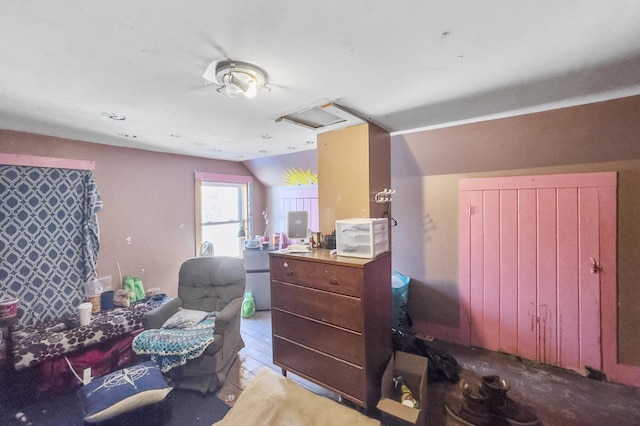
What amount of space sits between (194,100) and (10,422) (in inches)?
95.8

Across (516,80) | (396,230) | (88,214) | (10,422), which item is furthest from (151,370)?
(516,80)

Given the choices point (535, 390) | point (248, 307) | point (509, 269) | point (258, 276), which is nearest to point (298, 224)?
point (258, 276)

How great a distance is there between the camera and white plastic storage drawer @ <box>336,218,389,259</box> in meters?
1.75

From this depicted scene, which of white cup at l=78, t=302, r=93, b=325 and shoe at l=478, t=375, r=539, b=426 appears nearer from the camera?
shoe at l=478, t=375, r=539, b=426

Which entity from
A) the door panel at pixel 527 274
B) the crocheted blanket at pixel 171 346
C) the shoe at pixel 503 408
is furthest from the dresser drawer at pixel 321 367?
the door panel at pixel 527 274

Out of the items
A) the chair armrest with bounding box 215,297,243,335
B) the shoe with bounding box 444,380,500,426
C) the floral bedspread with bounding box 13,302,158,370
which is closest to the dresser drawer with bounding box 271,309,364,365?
the chair armrest with bounding box 215,297,243,335

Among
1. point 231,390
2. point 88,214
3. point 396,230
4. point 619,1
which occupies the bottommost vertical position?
point 231,390

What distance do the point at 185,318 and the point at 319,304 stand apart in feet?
4.11

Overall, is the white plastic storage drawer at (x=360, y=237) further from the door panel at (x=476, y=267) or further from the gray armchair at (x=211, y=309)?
the door panel at (x=476, y=267)

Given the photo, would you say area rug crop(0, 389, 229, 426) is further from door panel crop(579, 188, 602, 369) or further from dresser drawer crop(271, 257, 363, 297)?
door panel crop(579, 188, 602, 369)

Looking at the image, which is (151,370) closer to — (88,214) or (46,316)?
(46,316)

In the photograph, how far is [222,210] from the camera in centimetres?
407

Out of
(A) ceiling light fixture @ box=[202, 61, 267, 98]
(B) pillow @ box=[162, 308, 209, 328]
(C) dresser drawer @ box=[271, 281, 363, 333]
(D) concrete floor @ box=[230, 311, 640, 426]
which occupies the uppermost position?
(A) ceiling light fixture @ box=[202, 61, 267, 98]

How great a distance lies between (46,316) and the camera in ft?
7.79
